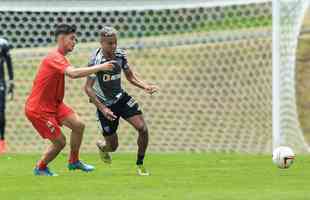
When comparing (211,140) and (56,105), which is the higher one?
(56,105)

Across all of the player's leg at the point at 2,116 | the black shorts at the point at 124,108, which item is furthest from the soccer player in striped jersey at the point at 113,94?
the player's leg at the point at 2,116

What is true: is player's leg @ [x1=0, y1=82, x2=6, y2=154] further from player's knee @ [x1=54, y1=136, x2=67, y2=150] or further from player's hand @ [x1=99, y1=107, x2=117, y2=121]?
player's hand @ [x1=99, y1=107, x2=117, y2=121]

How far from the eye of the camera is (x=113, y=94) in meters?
14.2

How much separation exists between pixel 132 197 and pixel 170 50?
13.3 m

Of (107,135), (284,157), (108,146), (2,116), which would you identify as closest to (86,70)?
(107,135)

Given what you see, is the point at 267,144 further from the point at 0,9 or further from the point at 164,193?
the point at 164,193

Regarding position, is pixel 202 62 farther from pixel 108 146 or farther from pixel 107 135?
pixel 107 135

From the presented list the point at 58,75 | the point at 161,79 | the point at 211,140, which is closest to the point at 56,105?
the point at 58,75

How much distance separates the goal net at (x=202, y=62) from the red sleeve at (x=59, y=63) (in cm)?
533

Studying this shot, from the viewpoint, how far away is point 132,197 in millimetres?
10766

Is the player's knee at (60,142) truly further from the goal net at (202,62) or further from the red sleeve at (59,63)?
the goal net at (202,62)

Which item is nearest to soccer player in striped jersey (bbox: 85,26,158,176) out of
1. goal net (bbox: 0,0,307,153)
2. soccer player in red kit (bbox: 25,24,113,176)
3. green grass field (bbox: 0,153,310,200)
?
soccer player in red kit (bbox: 25,24,113,176)

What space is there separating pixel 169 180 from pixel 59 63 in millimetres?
1976

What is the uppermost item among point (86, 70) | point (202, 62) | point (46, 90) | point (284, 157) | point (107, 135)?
point (86, 70)
